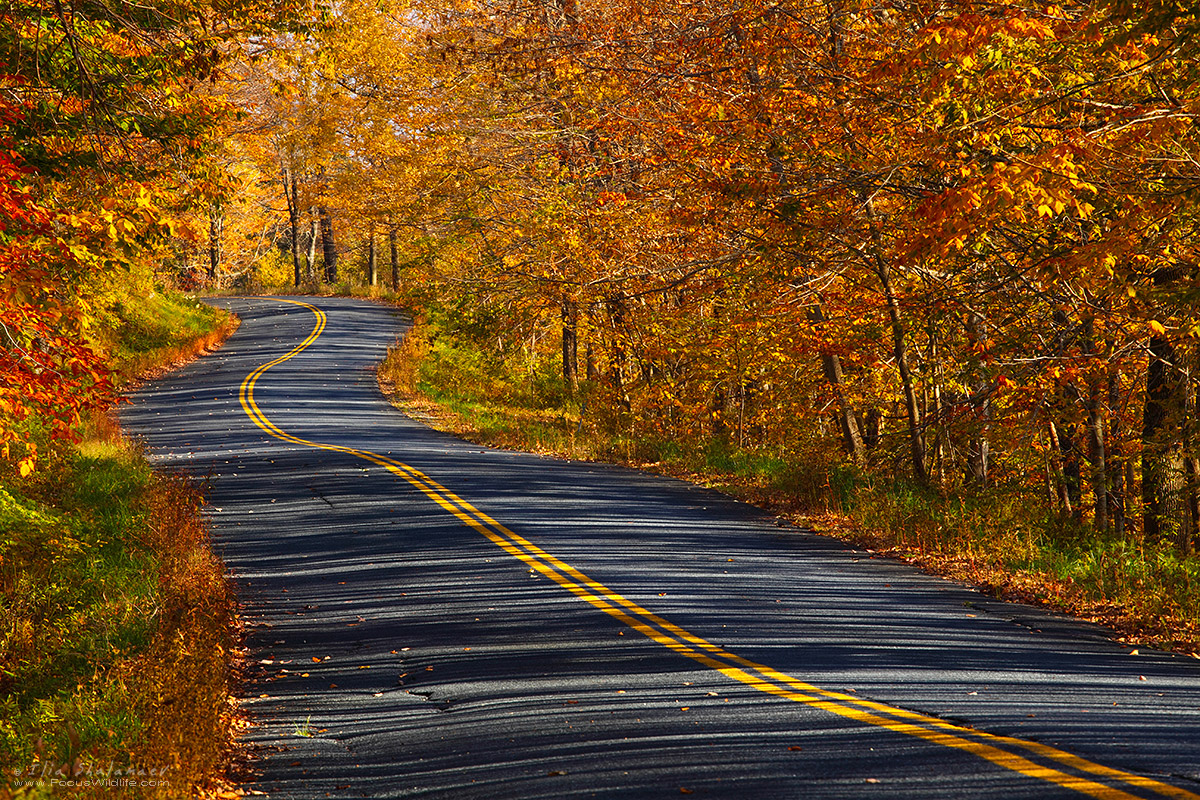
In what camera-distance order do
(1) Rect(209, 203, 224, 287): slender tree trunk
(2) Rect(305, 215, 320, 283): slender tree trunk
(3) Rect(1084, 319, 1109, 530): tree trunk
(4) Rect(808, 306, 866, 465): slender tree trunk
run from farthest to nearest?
(2) Rect(305, 215, 320, 283): slender tree trunk → (1) Rect(209, 203, 224, 287): slender tree trunk → (4) Rect(808, 306, 866, 465): slender tree trunk → (3) Rect(1084, 319, 1109, 530): tree trunk

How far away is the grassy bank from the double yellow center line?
3.87 metres

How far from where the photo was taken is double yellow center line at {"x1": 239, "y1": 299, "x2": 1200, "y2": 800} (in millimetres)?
5484

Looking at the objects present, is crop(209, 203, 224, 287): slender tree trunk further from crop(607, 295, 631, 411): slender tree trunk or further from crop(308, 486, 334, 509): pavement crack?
crop(308, 486, 334, 509): pavement crack

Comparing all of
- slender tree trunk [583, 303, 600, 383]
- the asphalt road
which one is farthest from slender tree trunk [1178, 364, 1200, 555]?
slender tree trunk [583, 303, 600, 383]

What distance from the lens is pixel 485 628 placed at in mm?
9664

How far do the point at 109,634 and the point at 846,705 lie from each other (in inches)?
243

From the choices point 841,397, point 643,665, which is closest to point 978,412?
point 841,397

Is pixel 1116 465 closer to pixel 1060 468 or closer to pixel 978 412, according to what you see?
pixel 978 412

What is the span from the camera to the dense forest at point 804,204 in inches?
416

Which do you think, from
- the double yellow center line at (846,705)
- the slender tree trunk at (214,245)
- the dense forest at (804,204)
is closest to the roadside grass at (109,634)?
the dense forest at (804,204)

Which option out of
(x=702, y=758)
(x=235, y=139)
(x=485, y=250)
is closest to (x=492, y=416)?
(x=485, y=250)

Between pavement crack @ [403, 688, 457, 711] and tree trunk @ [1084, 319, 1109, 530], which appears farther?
tree trunk @ [1084, 319, 1109, 530]

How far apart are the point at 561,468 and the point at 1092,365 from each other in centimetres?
1014

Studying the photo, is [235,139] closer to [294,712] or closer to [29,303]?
[29,303]
